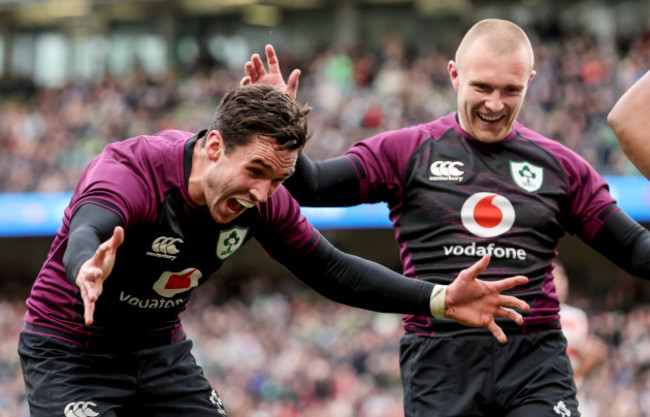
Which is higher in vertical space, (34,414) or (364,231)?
(34,414)

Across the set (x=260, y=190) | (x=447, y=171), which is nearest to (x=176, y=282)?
(x=260, y=190)

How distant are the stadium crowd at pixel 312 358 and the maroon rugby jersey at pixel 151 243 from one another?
29.2 ft

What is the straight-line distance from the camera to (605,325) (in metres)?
14.9

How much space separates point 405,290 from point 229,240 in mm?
833

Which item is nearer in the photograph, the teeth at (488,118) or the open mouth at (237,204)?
the open mouth at (237,204)

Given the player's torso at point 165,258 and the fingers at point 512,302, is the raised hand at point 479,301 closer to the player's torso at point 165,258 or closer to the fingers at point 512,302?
the fingers at point 512,302

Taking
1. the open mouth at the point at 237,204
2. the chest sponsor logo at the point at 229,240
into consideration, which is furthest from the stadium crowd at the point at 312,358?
the open mouth at the point at 237,204

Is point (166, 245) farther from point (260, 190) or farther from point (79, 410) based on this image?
point (79, 410)

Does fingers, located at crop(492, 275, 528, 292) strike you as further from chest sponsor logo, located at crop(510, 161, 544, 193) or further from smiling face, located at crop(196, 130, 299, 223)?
smiling face, located at crop(196, 130, 299, 223)

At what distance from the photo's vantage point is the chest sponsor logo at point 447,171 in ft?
15.5

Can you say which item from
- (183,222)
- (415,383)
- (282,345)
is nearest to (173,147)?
(183,222)

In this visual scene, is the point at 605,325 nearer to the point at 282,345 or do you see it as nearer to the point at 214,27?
the point at 282,345

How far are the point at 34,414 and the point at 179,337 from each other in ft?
2.44

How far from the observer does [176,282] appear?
424 centimetres
